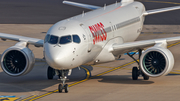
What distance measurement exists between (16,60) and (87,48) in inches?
210

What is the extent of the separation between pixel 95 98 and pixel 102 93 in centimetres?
128

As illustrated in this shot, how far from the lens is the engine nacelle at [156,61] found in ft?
81.3

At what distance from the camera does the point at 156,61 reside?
2536 cm

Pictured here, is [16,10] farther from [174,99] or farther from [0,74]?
[174,99]

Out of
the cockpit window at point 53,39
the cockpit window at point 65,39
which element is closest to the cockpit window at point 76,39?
the cockpit window at point 65,39

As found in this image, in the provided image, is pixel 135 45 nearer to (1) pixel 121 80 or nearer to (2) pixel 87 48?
(1) pixel 121 80

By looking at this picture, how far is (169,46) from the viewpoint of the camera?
142ft

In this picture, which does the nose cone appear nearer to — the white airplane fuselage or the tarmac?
the white airplane fuselage

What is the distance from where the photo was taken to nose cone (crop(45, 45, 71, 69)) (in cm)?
2243

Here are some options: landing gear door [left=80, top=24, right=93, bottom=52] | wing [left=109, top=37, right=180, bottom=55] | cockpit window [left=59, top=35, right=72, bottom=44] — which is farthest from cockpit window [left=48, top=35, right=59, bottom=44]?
wing [left=109, top=37, right=180, bottom=55]

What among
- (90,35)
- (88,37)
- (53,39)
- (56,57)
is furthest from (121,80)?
(56,57)

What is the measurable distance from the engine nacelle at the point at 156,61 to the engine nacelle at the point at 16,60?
297 inches

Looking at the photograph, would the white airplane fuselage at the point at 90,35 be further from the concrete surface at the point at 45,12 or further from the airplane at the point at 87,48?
the concrete surface at the point at 45,12

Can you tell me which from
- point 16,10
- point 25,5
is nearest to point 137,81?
point 16,10
